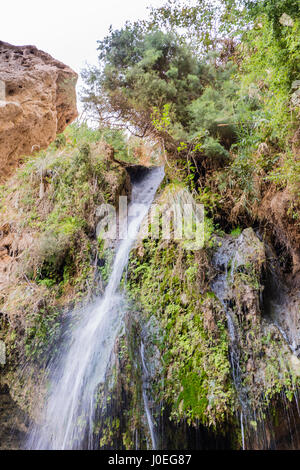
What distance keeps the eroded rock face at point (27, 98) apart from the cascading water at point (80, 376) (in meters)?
3.10

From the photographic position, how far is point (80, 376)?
167 inches

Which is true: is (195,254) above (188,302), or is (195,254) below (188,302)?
above

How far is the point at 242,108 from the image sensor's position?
6.43 metres

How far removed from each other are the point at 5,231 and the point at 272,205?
592cm

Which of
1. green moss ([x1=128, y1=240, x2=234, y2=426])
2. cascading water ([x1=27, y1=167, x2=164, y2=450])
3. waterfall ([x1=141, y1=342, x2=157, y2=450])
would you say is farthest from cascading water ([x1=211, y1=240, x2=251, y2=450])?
cascading water ([x1=27, y1=167, x2=164, y2=450])

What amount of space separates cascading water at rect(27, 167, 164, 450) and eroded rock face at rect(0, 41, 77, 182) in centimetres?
310

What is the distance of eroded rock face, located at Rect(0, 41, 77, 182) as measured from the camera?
17.1 feet

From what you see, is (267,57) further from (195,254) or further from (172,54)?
(172,54)

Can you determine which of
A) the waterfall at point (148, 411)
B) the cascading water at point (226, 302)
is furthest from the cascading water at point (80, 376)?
the cascading water at point (226, 302)

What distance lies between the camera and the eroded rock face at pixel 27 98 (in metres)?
5.21

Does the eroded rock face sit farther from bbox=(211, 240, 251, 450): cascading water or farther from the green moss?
bbox=(211, 240, 251, 450): cascading water

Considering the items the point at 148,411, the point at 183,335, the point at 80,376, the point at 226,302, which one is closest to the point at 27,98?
the point at 80,376

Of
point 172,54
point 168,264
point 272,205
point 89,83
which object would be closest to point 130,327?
point 168,264

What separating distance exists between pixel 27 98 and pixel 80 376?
4.83 meters
